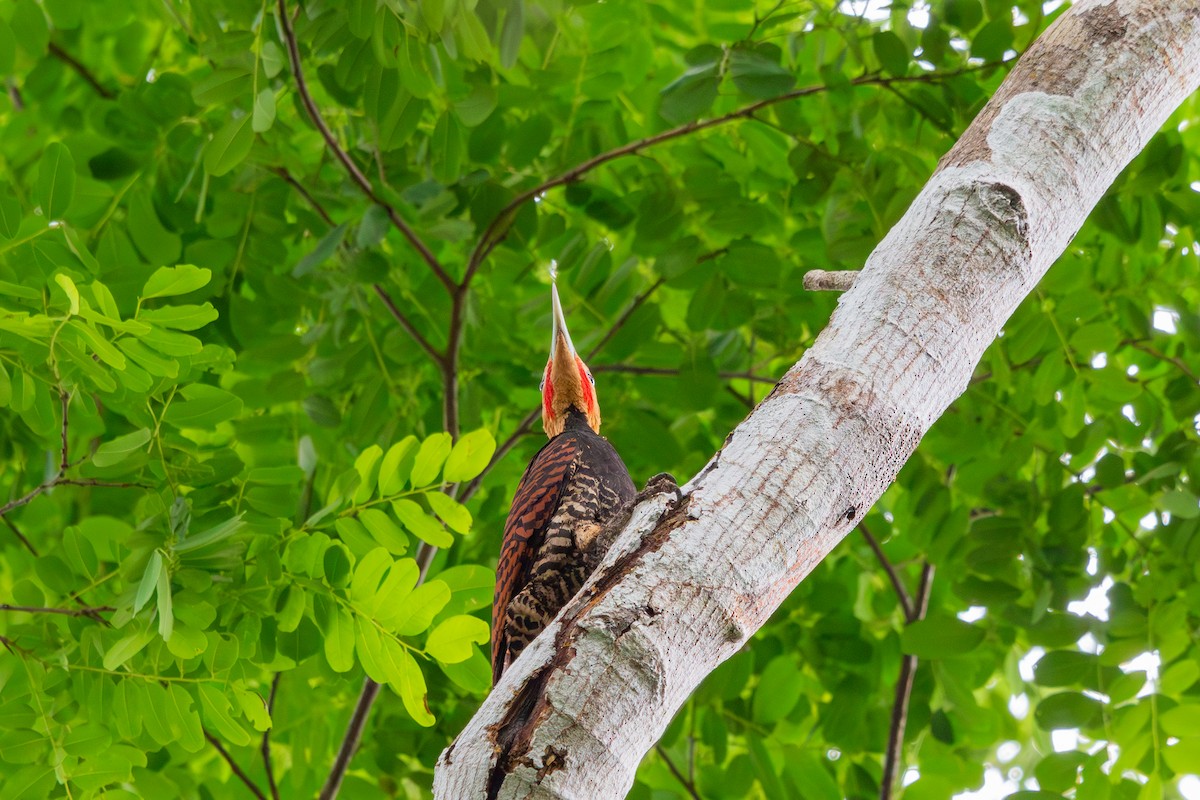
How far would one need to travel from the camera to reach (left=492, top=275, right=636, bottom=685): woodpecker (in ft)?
8.52

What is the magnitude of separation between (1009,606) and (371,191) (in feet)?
7.23

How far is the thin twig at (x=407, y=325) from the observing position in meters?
3.27

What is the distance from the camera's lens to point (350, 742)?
327cm

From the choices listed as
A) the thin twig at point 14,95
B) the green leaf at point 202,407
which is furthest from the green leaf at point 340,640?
the thin twig at point 14,95

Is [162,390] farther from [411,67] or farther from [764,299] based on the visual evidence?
[764,299]

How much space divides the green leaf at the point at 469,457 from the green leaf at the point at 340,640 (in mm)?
339

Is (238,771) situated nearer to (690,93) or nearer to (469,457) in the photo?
(469,457)

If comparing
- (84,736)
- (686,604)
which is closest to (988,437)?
(686,604)

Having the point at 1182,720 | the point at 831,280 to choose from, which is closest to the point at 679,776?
the point at 1182,720

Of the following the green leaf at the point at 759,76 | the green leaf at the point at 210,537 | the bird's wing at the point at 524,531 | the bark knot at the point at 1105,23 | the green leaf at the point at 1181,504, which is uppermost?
the green leaf at the point at 759,76

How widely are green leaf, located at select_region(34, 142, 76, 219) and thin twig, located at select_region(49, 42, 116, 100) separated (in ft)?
5.42

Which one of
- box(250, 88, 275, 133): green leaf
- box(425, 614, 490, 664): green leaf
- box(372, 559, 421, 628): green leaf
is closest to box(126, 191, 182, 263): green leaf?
box(250, 88, 275, 133): green leaf

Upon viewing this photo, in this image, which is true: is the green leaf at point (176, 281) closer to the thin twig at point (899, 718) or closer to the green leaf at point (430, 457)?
the green leaf at point (430, 457)

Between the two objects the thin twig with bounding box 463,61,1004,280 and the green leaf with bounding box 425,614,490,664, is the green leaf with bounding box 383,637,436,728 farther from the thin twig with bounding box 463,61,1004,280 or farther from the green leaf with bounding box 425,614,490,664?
the thin twig with bounding box 463,61,1004,280
